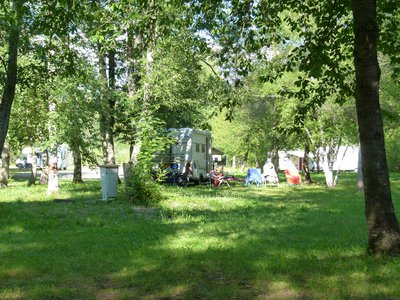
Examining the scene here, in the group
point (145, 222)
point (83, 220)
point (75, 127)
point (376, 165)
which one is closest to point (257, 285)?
point (376, 165)

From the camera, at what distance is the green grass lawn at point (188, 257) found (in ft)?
16.8

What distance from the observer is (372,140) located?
5.98 meters

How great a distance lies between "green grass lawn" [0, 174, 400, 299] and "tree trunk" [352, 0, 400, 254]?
328 millimetres

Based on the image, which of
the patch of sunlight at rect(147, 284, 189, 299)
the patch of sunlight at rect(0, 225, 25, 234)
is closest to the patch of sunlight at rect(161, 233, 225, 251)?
the patch of sunlight at rect(147, 284, 189, 299)

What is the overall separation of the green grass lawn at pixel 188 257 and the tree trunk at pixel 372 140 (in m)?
0.33

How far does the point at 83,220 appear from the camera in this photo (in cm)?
1061

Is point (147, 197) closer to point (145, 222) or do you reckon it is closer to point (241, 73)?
point (145, 222)

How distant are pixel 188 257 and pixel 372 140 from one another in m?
2.74

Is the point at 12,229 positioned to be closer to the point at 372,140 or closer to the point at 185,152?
the point at 372,140

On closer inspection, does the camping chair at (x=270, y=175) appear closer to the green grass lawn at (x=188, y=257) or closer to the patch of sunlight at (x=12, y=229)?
the green grass lawn at (x=188, y=257)

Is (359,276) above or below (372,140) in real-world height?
below

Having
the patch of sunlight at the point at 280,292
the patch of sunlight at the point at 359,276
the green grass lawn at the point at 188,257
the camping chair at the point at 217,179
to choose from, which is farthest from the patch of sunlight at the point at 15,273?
the camping chair at the point at 217,179

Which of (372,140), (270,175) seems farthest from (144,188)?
(270,175)

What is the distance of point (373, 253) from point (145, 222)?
5324mm
